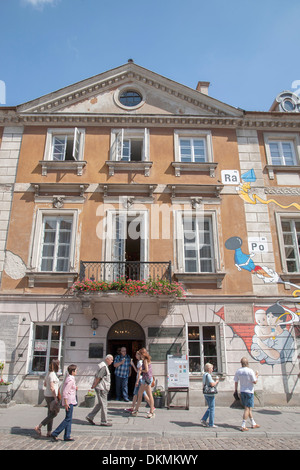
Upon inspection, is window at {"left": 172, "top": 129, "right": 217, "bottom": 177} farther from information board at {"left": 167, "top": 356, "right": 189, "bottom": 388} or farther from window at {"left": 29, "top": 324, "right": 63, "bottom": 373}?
window at {"left": 29, "top": 324, "right": 63, "bottom": 373}

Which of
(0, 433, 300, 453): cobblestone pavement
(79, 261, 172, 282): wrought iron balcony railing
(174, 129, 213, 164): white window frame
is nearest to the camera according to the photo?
(0, 433, 300, 453): cobblestone pavement

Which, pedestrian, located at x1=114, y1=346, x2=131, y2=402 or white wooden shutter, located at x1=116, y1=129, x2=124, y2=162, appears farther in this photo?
white wooden shutter, located at x1=116, y1=129, x2=124, y2=162

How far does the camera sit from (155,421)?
861cm

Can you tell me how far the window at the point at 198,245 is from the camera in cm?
1256

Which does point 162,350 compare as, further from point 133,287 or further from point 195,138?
point 195,138

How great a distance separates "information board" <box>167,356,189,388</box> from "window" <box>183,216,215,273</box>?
3.37 metres

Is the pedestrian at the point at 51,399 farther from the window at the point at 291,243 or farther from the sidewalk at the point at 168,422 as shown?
the window at the point at 291,243

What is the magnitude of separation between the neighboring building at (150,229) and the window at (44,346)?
0.04 metres

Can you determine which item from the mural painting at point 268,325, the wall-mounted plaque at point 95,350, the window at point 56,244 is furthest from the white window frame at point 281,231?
the window at point 56,244

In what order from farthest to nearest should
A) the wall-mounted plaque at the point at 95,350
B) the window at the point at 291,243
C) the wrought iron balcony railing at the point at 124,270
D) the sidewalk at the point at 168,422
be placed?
the window at the point at 291,243, the wrought iron balcony railing at the point at 124,270, the wall-mounted plaque at the point at 95,350, the sidewalk at the point at 168,422

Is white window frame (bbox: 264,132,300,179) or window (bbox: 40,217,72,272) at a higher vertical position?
white window frame (bbox: 264,132,300,179)

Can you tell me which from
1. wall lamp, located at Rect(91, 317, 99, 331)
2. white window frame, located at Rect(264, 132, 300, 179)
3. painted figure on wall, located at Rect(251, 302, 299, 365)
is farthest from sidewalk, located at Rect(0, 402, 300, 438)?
white window frame, located at Rect(264, 132, 300, 179)

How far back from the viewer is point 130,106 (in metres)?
14.8

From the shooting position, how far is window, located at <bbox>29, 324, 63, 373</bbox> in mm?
11422
